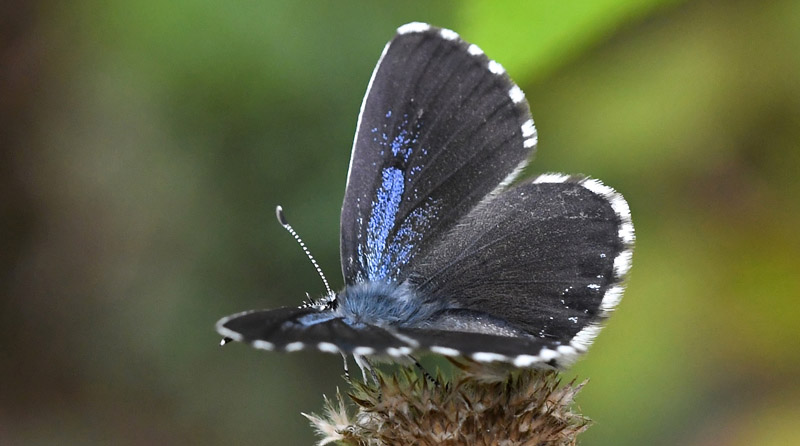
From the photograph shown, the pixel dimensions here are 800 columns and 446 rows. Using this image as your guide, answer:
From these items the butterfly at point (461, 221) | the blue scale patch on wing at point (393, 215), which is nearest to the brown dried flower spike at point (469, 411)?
the butterfly at point (461, 221)

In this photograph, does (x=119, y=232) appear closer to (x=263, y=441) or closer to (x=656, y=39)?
(x=263, y=441)

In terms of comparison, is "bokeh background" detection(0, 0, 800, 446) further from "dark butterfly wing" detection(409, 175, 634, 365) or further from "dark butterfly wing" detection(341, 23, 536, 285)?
"dark butterfly wing" detection(409, 175, 634, 365)

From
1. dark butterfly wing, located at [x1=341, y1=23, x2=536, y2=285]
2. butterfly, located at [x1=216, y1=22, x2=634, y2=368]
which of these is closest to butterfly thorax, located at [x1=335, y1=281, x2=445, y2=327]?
butterfly, located at [x1=216, y1=22, x2=634, y2=368]

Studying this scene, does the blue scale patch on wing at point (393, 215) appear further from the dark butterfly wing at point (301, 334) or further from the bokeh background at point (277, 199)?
the bokeh background at point (277, 199)

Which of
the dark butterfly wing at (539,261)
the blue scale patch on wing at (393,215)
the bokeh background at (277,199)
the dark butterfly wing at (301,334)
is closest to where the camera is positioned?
the dark butterfly wing at (301,334)

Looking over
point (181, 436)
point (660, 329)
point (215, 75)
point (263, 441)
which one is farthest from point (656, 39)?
point (181, 436)

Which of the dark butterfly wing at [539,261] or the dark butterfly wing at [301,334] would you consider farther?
the dark butterfly wing at [539,261]

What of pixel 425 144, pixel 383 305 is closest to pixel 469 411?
pixel 383 305
